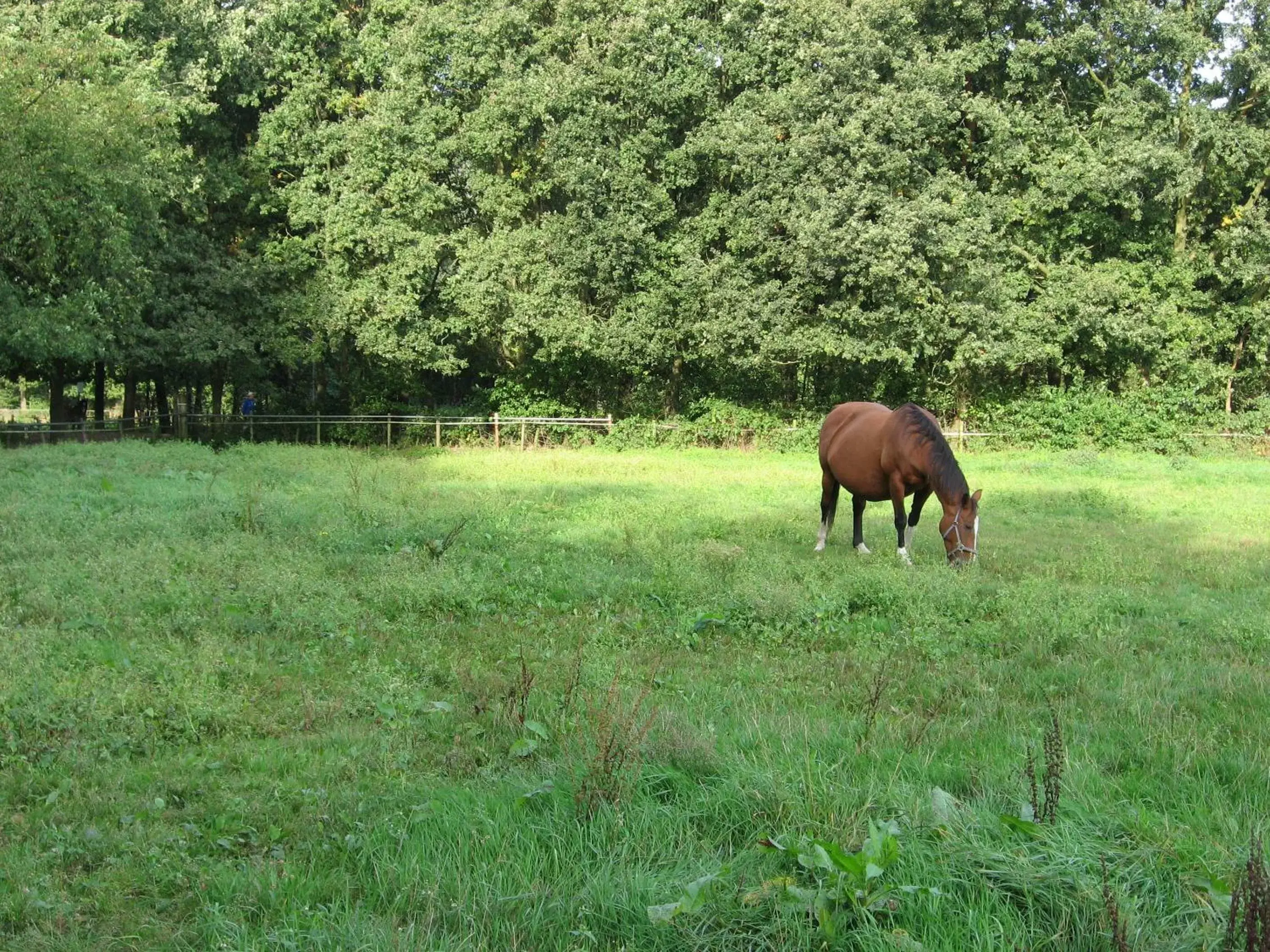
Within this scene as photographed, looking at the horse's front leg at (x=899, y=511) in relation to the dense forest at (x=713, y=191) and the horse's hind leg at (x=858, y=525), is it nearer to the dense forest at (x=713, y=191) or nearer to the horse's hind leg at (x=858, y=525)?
the horse's hind leg at (x=858, y=525)

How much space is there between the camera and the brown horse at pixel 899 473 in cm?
1067

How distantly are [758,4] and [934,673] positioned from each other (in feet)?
91.8

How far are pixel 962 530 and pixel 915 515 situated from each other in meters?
0.81

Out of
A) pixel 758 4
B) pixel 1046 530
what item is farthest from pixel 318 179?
pixel 1046 530

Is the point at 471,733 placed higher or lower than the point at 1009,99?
lower

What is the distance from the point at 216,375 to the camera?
106 feet

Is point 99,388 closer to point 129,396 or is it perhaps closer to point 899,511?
point 129,396

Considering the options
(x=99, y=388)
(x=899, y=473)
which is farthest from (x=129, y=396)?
(x=899, y=473)

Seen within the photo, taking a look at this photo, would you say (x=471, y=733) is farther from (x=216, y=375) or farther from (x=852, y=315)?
(x=216, y=375)

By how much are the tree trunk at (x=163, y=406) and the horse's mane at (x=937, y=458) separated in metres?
26.9

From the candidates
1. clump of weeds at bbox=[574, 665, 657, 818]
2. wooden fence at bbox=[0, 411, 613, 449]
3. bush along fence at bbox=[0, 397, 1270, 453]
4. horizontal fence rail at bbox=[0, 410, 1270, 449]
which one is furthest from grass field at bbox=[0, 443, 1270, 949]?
wooden fence at bbox=[0, 411, 613, 449]

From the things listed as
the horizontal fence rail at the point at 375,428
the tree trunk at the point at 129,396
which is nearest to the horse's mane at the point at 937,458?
the horizontal fence rail at the point at 375,428

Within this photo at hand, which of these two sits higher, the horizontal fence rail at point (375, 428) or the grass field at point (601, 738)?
the horizontal fence rail at point (375, 428)

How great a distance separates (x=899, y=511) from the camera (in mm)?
11273
